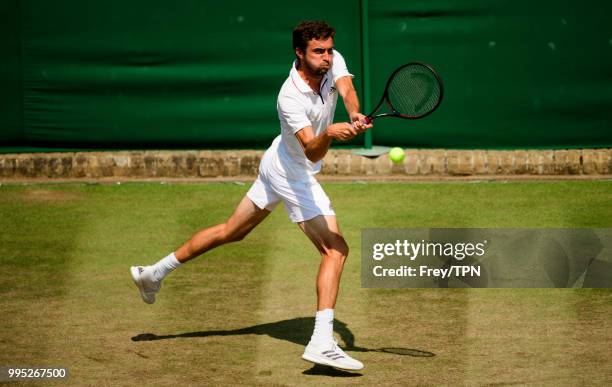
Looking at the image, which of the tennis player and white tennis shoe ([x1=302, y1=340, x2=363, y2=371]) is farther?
the tennis player

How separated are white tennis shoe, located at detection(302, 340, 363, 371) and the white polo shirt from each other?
1.06 meters

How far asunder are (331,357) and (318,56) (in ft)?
5.28

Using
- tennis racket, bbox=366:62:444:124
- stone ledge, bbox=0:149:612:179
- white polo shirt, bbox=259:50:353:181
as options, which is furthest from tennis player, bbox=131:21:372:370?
stone ledge, bbox=0:149:612:179

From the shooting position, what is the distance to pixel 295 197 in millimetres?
6406

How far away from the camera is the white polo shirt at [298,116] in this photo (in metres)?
6.18

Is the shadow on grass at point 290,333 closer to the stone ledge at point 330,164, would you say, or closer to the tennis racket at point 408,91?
the tennis racket at point 408,91

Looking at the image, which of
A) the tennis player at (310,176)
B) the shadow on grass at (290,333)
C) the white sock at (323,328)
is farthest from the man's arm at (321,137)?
the shadow on grass at (290,333)

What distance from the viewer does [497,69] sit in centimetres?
1141

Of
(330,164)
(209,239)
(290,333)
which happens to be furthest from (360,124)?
(330,164)

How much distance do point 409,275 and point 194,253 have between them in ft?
5.66

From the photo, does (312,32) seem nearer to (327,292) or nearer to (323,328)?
(327,292)

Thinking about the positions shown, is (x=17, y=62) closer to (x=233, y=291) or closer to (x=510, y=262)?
(x=233, y=291)

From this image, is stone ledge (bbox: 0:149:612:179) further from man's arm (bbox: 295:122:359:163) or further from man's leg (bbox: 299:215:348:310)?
man's arm (bbox: 295:122:359:163)

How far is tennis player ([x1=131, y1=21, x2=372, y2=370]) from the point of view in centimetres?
589
